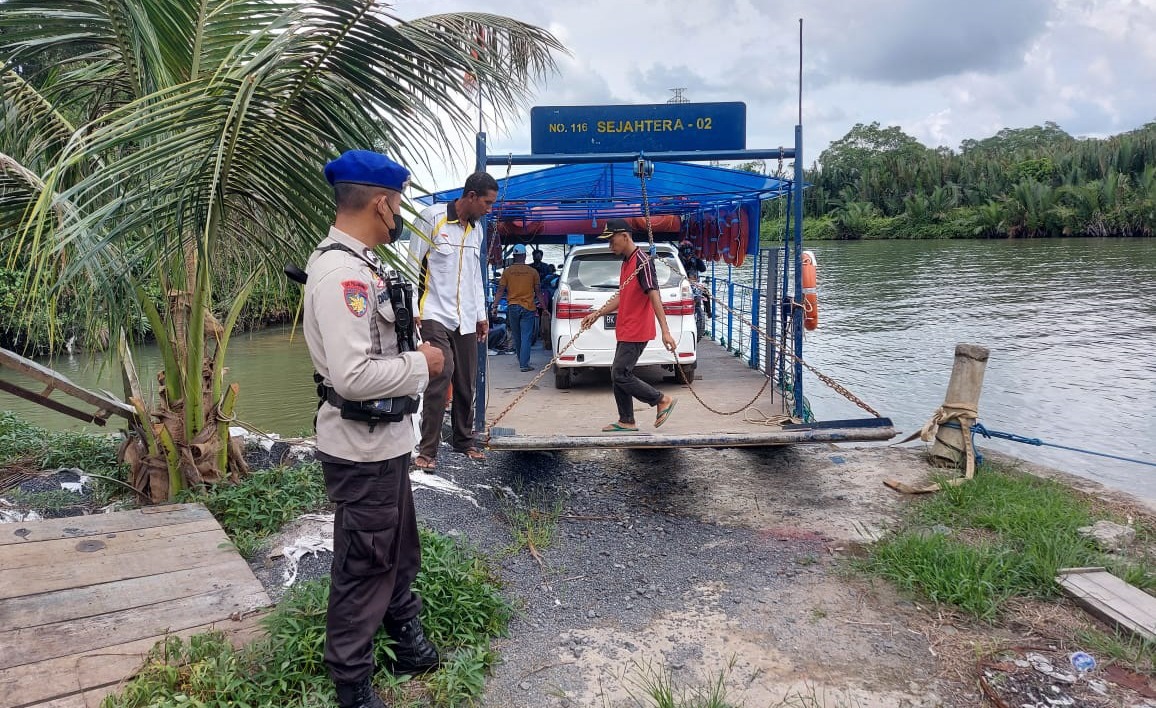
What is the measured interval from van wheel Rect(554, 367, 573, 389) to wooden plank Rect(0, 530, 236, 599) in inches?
178

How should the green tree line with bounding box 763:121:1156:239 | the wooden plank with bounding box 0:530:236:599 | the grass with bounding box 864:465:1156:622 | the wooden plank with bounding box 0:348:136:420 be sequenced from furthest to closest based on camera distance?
the green tree line with bounding box 763:121:1156:239 < the wooden plank with bounding box 0:348:136:420 < the grass with bounding box 864:465:1156:622 < the wooden plank with bounding box 0:530:236:599

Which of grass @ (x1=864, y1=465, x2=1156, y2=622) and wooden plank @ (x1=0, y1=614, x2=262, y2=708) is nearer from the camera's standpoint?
wooden plank @ (x1=0, y1=614, x2=262, y2=708)

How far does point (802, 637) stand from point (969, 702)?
73 centimetres

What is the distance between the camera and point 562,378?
837cm

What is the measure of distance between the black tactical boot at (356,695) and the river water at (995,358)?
319cm

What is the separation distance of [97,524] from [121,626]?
128 cm

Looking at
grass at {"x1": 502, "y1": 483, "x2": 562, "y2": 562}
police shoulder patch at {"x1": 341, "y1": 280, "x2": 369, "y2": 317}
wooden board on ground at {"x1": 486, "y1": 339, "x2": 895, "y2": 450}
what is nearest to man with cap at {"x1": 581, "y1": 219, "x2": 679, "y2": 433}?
wooden board on ground at {"x1": 486, "y1": 339, "x2": 895, "y2": 450}

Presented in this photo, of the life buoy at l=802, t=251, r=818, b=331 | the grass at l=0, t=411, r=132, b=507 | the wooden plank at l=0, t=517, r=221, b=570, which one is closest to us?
the wooden plank at l=0, t=517, r=221, b=570

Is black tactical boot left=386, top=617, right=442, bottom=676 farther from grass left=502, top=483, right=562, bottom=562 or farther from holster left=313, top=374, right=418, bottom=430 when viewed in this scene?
grass left=502, top=483, right=562, bottom=562

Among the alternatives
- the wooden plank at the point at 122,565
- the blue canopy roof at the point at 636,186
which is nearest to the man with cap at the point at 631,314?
the blue canopy roof at the point at 636,186

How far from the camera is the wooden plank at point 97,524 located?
4.06m

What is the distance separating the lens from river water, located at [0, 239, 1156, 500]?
418 inches

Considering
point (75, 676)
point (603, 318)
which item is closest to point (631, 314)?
point (603, 318)

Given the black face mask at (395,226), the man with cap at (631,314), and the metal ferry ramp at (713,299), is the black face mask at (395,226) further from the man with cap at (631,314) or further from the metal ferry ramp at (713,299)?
the man with cap at (631,314)
